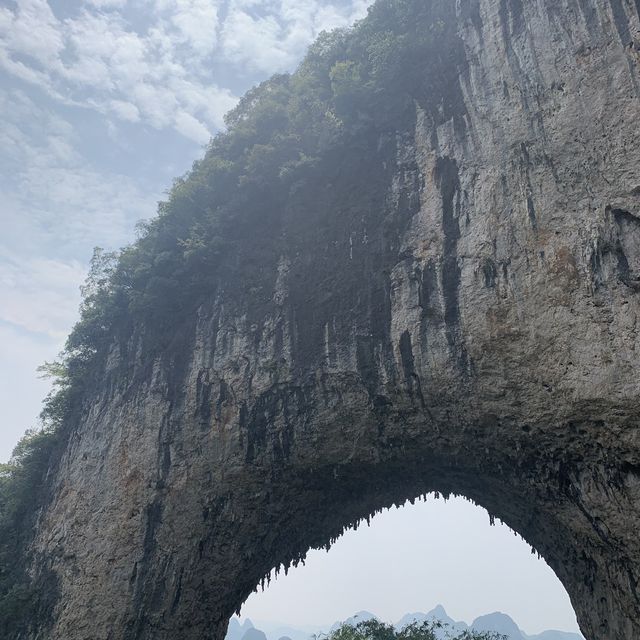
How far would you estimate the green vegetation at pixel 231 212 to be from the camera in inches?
514

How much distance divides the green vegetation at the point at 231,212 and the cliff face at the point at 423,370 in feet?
1.65

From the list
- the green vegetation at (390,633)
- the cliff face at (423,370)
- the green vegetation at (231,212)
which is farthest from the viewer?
the green vegetation at (390,633)

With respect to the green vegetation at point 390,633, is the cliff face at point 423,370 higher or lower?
higher

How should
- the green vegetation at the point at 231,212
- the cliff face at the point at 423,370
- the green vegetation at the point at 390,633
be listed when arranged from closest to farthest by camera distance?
1. the cliff face at the point at 423,370
2. the green vegetation at the point at 231,212
3. the green vegetation at the point at 390,633

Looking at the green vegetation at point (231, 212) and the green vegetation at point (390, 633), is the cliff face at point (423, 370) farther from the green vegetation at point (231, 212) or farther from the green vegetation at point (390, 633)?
the green vegetation at point (390, 633)

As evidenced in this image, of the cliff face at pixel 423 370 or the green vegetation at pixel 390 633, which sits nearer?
the cliff face at pixel 423 370

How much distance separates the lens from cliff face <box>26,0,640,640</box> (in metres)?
8.84

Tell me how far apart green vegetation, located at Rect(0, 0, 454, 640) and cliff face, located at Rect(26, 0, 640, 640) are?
0.50m

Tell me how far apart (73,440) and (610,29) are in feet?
51.1

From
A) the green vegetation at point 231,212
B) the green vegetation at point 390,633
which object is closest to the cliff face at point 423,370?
the green vegetation at point 231,212

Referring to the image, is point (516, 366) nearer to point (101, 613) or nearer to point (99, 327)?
point (101, 613)

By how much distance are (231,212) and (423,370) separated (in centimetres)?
714

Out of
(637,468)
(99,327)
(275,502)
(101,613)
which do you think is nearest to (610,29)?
(637,468)

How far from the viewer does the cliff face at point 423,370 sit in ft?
29.0
